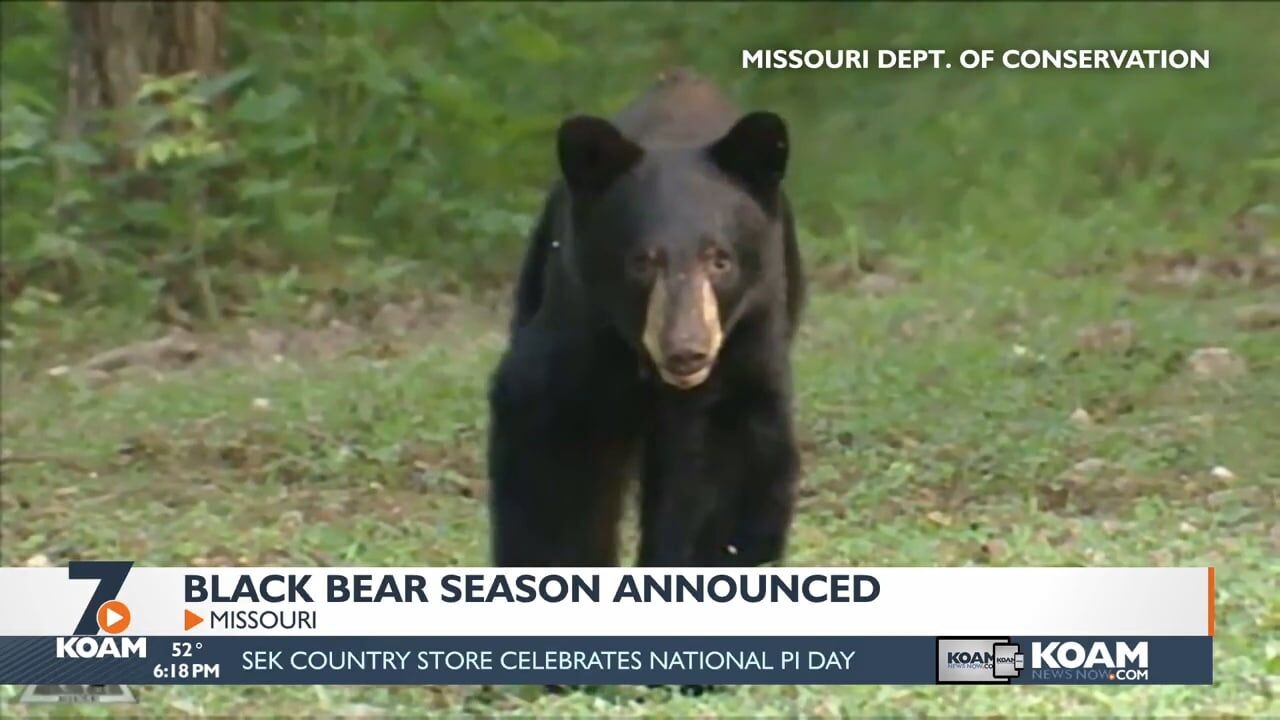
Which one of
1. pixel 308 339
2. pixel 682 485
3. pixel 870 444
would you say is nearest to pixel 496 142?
pixel 308 339

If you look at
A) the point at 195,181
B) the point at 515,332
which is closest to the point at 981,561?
the point at 515,332

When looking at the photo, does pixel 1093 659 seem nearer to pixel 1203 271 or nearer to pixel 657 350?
pixel 657 350

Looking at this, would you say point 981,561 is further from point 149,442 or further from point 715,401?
point 149,442

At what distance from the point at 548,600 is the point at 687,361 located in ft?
1.32

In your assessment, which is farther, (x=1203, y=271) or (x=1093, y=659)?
(x=1203, y=271)

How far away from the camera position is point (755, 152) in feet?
11.1

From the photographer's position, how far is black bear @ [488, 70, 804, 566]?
3.33m

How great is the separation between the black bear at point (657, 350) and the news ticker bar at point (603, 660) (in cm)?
38

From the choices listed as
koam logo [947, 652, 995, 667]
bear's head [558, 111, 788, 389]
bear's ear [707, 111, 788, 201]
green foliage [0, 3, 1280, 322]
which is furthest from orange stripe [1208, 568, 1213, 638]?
green foliage [0, 3, 1280, 322]

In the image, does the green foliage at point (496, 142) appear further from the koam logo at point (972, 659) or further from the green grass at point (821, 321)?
the koam logo at point (972, 659)

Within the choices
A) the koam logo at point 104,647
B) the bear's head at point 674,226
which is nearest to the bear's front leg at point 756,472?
the bear's head at point 674,226

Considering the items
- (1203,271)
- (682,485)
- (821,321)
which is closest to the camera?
(682,485)

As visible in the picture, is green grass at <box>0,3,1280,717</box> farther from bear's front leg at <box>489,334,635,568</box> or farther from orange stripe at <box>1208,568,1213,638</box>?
bear's front leg at <box>489,334,635,568</box>

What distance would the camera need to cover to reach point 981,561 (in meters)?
3.86
